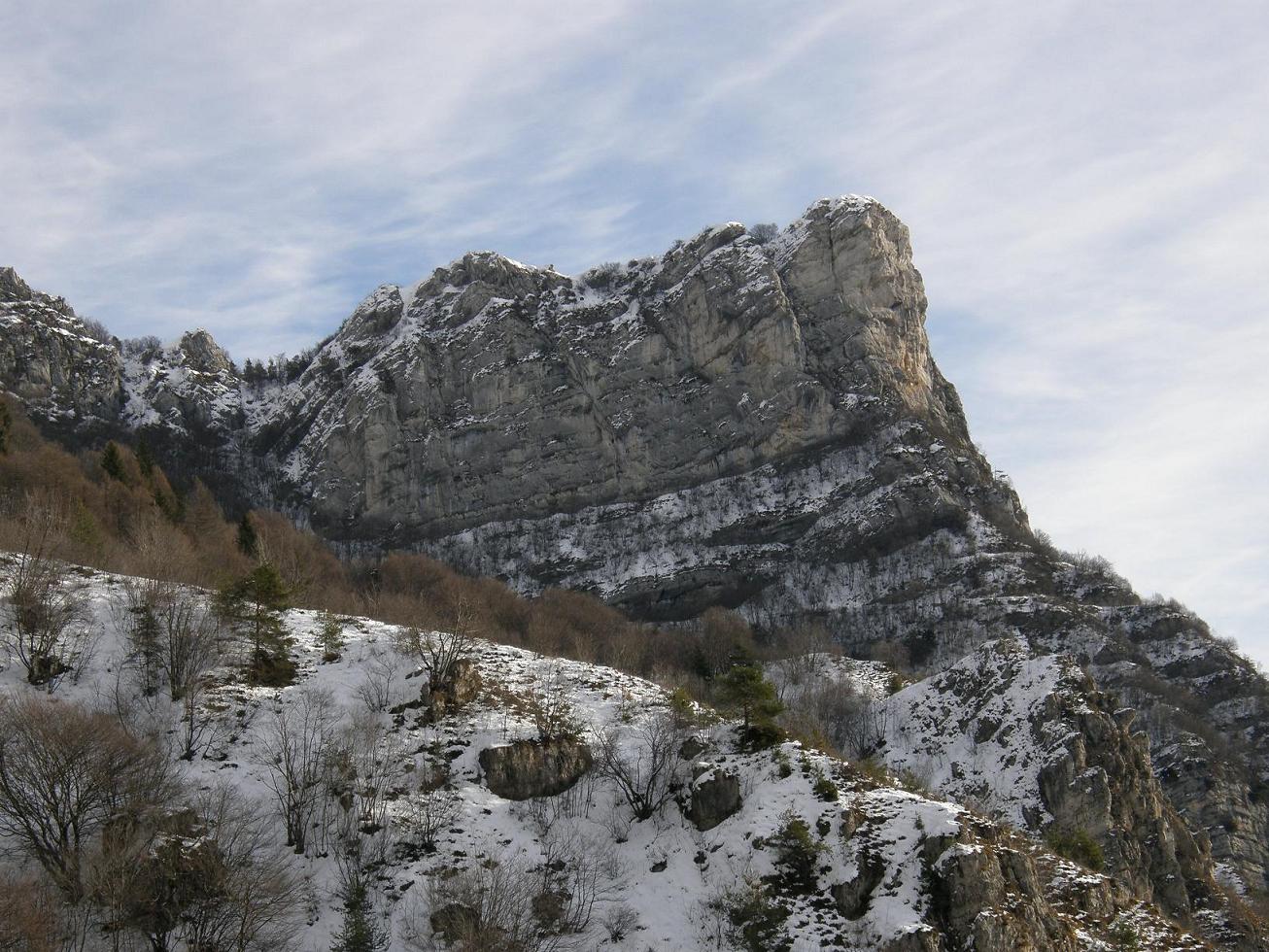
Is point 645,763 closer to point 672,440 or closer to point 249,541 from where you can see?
point 249,541

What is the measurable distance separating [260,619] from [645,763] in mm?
18393

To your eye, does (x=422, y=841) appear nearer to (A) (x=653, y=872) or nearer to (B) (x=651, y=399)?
(A) (x=653, y=872)

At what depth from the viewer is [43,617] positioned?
139ft

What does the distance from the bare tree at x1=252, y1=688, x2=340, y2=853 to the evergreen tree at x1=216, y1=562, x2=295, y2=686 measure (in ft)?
7.06

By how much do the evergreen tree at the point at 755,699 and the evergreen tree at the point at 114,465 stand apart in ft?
199

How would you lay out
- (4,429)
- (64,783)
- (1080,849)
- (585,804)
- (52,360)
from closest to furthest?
(64,783)
(585,804)
(1080,849)
(4,429)
(52,360)

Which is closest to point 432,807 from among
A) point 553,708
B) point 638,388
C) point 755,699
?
point 553,708

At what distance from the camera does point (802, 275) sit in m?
162

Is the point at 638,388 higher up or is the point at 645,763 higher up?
the point at 638,388

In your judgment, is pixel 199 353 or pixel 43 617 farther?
pixel 199 353

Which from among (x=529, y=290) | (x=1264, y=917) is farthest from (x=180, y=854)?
(x=529, y=290)

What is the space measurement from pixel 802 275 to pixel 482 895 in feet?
458

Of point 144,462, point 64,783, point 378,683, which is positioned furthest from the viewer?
point 144,462

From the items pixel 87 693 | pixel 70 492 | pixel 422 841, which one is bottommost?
pixel 422 841
